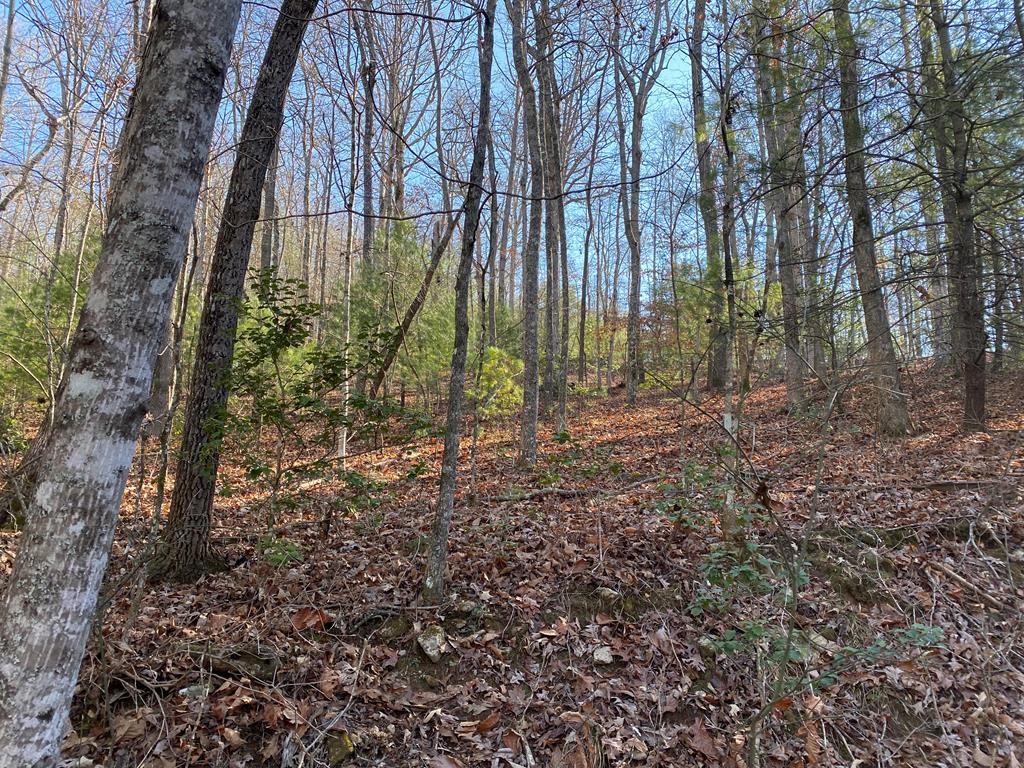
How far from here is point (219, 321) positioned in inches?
150

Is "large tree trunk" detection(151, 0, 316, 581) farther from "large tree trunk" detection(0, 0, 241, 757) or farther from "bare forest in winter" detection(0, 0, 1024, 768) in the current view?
"large tree trunk" detection(0, 0, 241, 757)

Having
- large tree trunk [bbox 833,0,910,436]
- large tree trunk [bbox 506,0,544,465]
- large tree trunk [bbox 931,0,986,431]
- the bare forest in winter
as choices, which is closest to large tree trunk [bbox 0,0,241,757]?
the bare forest in winter

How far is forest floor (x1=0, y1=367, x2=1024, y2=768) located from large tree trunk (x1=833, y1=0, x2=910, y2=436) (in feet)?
4.84

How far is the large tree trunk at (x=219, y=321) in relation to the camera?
149 inches

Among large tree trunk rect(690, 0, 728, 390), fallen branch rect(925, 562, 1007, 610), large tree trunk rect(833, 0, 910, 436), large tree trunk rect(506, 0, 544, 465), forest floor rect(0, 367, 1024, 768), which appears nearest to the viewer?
forest floor rect(0, 367, 1024, 768)

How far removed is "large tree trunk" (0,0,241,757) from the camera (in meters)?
1.51

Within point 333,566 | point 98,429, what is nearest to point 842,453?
point 333,566

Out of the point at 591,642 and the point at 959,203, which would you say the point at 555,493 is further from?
the point at 959,203

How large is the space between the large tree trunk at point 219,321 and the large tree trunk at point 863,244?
13.5 ft

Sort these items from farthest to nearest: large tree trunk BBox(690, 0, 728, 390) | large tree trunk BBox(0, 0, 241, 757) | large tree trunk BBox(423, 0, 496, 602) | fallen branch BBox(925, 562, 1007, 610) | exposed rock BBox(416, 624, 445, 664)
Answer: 1. large tree trunk BBox(690, 0, 728, 390)
2. fallen branch BBox(925, 562, 1007, 610)
3. large tree trunk BBox(423, 0, 496, 602)
4. exposed rock BBox(416, 624, 445, 664)
5. large tree trunk BBox(0, 0, 241, 757)

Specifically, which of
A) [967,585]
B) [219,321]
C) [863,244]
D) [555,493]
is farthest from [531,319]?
[967,585]

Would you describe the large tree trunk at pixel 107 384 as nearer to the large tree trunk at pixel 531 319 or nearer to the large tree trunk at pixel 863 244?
the large tree trunk at pixel 863 244

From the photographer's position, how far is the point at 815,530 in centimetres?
448

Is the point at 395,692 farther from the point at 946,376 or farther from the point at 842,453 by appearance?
the point at 946,376
